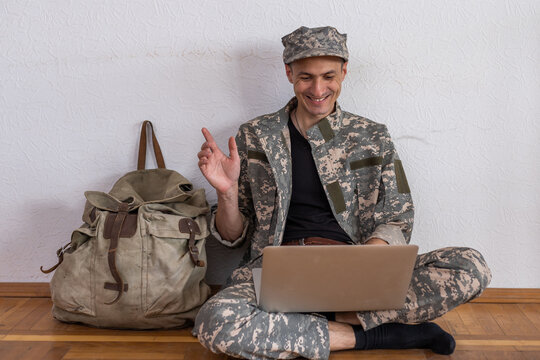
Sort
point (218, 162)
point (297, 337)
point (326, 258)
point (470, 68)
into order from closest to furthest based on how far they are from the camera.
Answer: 1. point (326, 258)
2. point (297, 337)
3. point (218, 162)
4. point (470, 68)

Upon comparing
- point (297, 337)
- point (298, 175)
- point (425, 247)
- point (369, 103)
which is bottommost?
point (297, 337)

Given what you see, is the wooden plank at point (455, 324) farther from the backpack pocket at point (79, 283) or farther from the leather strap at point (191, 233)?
the backpack pocket at point (79, 283)

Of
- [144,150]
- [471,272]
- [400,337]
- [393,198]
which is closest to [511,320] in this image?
[471,272]

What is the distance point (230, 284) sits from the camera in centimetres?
207

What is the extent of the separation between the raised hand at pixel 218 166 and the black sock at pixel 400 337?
0.62m

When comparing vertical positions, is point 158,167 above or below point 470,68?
below

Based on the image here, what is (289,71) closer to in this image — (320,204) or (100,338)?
(320,204)

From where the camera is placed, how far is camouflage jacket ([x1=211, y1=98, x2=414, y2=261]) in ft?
6.64

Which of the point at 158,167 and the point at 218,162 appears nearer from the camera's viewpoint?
the point at 218,162

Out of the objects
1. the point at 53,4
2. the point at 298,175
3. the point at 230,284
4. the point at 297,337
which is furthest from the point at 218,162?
the point at 53,4

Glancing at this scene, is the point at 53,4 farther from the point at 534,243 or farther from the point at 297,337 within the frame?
the point at 534,243

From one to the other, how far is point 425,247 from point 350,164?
0.50m

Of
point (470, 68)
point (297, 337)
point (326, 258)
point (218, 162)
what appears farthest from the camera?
point (470, 68)

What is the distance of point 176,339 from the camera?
2.01 metres
